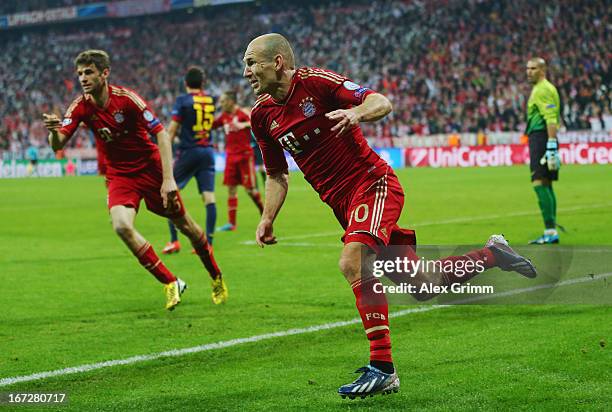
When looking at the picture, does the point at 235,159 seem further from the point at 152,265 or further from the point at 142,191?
the point at 152,265

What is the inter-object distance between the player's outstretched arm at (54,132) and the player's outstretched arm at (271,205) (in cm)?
250

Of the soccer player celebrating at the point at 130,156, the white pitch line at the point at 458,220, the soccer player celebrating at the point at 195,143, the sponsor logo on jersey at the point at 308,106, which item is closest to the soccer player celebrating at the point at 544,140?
the white pitch line at the point at 458,220

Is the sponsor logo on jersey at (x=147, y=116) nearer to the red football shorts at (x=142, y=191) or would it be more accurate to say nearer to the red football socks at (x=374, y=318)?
the red football shorts at (x=142, y=191)

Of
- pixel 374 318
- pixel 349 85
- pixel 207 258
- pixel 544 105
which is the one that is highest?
pixel 349 85

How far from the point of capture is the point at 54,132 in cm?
779

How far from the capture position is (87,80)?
7719 mm

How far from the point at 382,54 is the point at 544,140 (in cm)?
3574

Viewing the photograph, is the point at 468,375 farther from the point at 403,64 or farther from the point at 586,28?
the point at 403,64

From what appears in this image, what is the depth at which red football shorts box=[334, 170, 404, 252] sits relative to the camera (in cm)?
502

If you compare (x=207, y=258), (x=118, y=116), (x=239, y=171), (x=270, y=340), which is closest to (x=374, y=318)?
(x=270, y=340)

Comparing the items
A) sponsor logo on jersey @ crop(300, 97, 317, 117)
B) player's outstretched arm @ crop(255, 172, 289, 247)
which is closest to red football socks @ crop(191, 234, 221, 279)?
player's outstretched arm @ crop(255, 172, 289, 247)

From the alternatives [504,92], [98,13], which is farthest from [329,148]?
[98,13]

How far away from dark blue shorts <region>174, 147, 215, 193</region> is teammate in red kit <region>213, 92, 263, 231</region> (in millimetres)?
2497

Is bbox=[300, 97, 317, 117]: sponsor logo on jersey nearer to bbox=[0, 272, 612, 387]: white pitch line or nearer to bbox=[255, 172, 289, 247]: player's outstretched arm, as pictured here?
bbox=[255, 172, 289, 247]: player's outstretched arm
